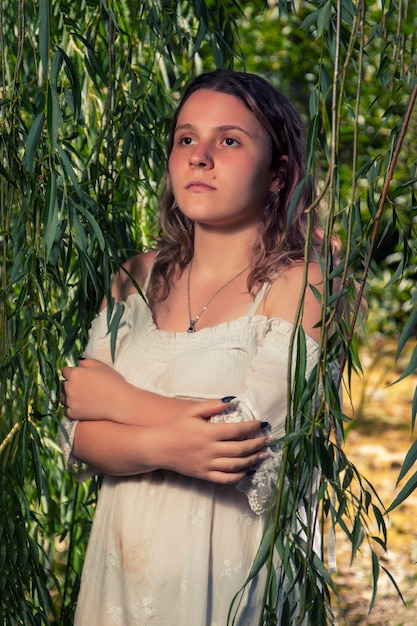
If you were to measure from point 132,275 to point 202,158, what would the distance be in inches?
11.2

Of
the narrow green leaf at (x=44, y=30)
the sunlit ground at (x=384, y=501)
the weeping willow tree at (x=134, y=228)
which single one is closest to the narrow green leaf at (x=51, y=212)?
the weeping willow tree at (x=134, y=228)

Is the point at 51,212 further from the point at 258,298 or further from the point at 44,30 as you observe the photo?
the point at 258,298

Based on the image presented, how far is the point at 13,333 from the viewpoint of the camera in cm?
151

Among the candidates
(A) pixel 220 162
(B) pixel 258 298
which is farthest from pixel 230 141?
(B) pixel 258 298

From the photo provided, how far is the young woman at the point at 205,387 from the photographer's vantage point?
1281 millimetres

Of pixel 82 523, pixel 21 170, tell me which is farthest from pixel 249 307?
pixel 82 523

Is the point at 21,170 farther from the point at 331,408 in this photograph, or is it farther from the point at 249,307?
the point at 331,408

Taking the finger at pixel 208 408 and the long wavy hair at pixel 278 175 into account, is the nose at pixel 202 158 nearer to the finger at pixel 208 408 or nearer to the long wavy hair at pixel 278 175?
the long wavy hair at pixel 278 175

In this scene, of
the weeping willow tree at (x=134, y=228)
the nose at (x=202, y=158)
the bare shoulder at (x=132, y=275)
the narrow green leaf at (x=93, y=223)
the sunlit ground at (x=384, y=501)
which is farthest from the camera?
the sunlit ground at (x=384, y=501)

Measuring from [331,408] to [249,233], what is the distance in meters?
0.41

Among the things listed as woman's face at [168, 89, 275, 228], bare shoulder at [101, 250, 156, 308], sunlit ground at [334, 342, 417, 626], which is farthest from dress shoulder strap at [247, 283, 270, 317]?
sunlit ground at [334, 342, 417, 626]

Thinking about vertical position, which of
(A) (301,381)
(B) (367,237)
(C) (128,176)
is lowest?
(A) (301,381)

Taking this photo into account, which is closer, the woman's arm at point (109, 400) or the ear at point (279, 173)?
the woman's arm at point (109, 400)

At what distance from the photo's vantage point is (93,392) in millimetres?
1387
